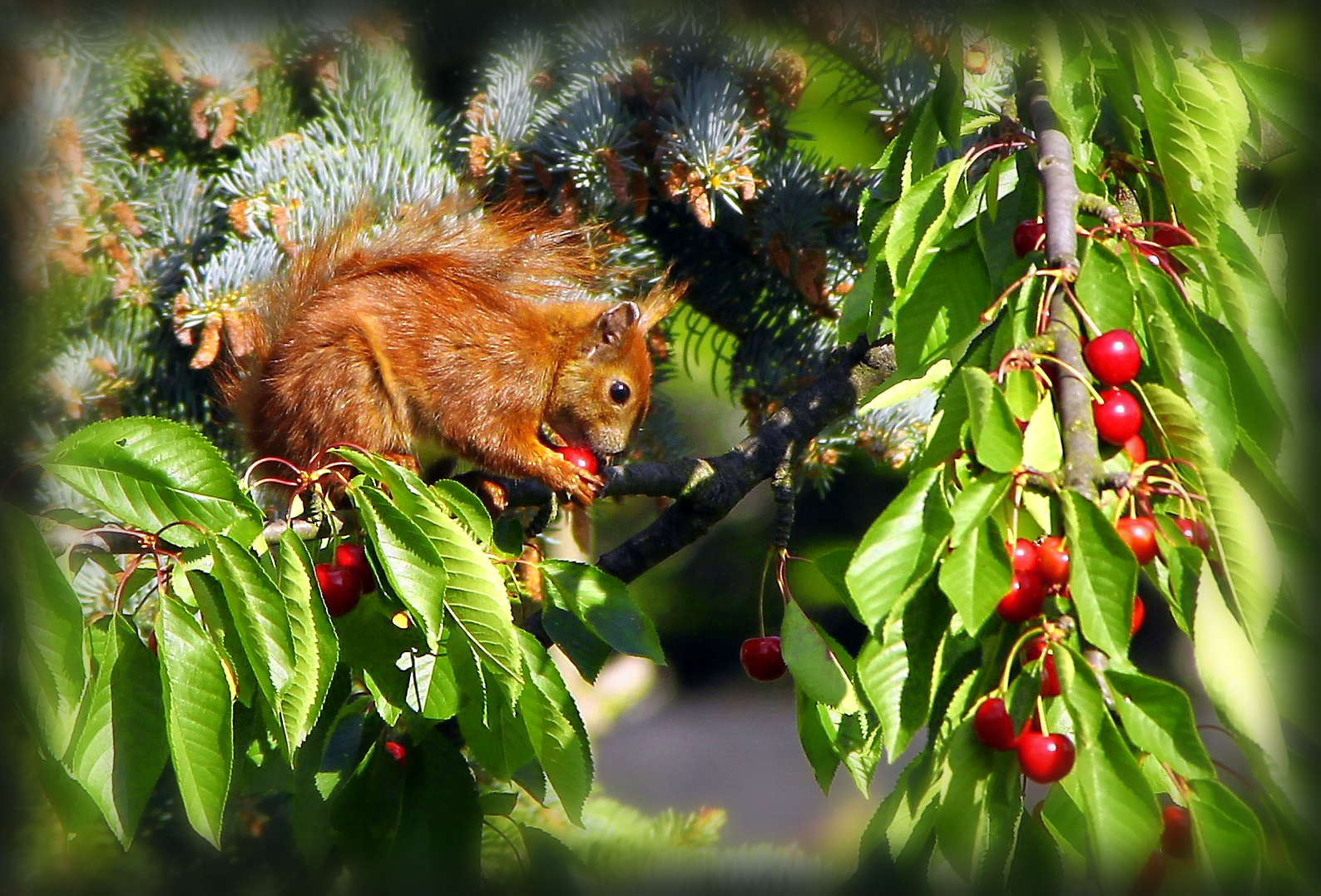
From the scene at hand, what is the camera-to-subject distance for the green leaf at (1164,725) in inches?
18.2

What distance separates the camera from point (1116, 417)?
51cm

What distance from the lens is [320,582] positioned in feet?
2.26

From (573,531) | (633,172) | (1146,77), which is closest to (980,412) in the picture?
(1146,77)

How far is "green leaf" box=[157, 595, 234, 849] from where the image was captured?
540 mm

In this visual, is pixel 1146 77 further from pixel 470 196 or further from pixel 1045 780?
pixel 470 196

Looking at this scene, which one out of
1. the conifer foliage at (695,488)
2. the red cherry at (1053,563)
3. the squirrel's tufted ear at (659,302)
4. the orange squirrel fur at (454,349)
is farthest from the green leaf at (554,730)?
the squirrel's tufted ear at (659,302)

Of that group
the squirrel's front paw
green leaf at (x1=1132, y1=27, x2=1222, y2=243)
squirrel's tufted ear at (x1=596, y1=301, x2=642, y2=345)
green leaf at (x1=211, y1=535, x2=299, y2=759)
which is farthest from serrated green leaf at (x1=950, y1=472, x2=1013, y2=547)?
squirrel's tufted ear at (x1=596, y1=301, x2=642, y2=345)

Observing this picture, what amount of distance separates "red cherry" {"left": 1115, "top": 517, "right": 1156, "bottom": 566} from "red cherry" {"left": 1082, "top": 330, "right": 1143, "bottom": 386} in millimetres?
68

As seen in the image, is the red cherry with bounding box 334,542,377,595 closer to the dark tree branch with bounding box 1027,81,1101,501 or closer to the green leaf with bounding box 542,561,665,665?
the green leaf with bounding box 542,561,665,665

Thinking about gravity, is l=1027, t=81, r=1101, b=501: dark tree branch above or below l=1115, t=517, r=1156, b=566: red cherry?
above

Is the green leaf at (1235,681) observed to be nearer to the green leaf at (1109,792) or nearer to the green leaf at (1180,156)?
the green leaf at (1109,792)

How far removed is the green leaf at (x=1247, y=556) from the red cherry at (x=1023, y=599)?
74 mm

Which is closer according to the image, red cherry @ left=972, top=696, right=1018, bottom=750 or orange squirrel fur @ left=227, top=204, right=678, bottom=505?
red cherry @ left=972, top=696, right=1018, bottom=750

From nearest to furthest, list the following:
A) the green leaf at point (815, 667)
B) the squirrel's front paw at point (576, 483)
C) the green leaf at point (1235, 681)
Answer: the green leaf at point (1235, 681) → the green leaf at point (815, 667) → the squirrel's front paw at point (576, 483)
